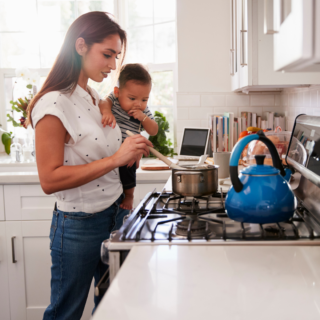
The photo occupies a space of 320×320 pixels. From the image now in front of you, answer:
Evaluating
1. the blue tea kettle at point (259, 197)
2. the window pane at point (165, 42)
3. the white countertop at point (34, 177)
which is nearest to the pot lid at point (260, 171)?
the blue tea kettle at point (259, 197)

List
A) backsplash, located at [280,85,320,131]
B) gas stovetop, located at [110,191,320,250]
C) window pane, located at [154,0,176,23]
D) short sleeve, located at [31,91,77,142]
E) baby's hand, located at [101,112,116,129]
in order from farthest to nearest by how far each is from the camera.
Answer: window pane, located at [154,0,176,23]
backsplash, located at [280,85,320,131]
baby's hand, located at [101,112,116,129]
short sleeve, located at [31,91,77,142]
gas stovetop, located at [110,191,320,250]

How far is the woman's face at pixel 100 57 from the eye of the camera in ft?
4.98

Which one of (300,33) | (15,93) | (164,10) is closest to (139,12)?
(164,10)

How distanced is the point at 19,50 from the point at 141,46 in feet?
3.65

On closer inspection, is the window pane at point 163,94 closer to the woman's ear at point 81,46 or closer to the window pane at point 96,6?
the window pane at point 96,6

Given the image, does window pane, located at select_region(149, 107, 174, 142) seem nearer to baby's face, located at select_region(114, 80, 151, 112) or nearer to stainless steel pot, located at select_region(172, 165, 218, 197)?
baby's face, located at select_region(114, 80, 151, 112)

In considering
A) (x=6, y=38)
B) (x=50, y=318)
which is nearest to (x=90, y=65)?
(x=50, y=318)

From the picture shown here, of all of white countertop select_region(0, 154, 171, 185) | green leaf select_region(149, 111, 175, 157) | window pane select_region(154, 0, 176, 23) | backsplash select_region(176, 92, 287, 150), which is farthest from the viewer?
window pane select_region(154, 0, 176, 23)

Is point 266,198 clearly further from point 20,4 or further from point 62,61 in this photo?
point 20,4

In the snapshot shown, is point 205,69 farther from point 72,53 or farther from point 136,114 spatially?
point 72,53

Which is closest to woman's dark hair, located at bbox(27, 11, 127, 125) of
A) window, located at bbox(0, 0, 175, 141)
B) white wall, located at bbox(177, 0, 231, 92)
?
white wall, located at bbox(177, 0, 231, 92)

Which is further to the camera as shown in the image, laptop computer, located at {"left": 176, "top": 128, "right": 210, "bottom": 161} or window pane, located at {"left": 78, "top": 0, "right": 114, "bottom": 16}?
window pane, located at {"left": 78, "top": 0, "right": 114, "bottom": 16}

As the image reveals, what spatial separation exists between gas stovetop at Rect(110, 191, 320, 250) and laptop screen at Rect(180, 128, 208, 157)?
153cm

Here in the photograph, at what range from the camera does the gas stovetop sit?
98 cm
